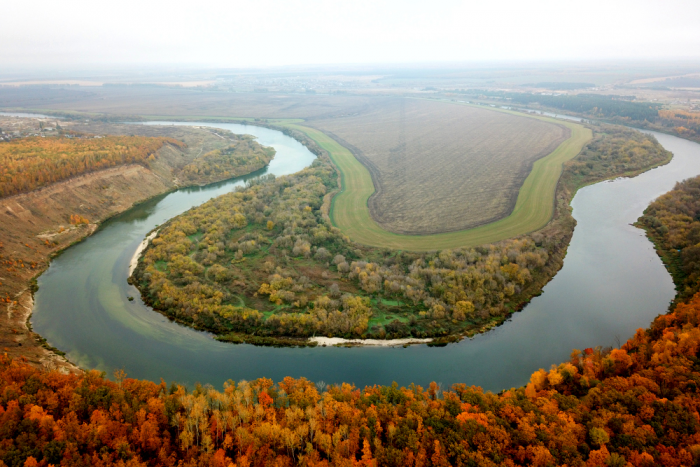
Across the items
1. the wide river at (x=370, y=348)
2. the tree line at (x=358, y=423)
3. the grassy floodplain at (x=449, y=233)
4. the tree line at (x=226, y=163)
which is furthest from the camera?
the tree line at (x=226, y=163)

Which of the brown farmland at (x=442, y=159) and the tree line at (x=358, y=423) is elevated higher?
the brown farmland at (x=442, y=159)

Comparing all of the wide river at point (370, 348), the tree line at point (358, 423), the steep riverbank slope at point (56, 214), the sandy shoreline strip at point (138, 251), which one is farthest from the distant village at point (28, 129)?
the tree line at point (358, 423)

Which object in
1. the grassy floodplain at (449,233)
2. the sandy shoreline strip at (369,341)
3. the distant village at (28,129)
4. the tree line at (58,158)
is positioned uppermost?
the distant village at (28,129)

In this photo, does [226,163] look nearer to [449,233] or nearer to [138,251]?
[138,251]

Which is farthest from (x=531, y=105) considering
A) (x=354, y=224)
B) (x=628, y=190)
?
(x=354, y=224)

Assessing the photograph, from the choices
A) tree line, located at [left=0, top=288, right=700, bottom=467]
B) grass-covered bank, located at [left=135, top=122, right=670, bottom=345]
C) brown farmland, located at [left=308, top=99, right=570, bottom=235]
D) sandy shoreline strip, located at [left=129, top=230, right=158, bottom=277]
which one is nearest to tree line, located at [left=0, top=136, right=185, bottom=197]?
sandy shoreline strip, located at [left=129, top=230, right=158, bottom=277]

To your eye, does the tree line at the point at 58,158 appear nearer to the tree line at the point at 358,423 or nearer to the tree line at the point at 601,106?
the tree line at the point at 358,423
